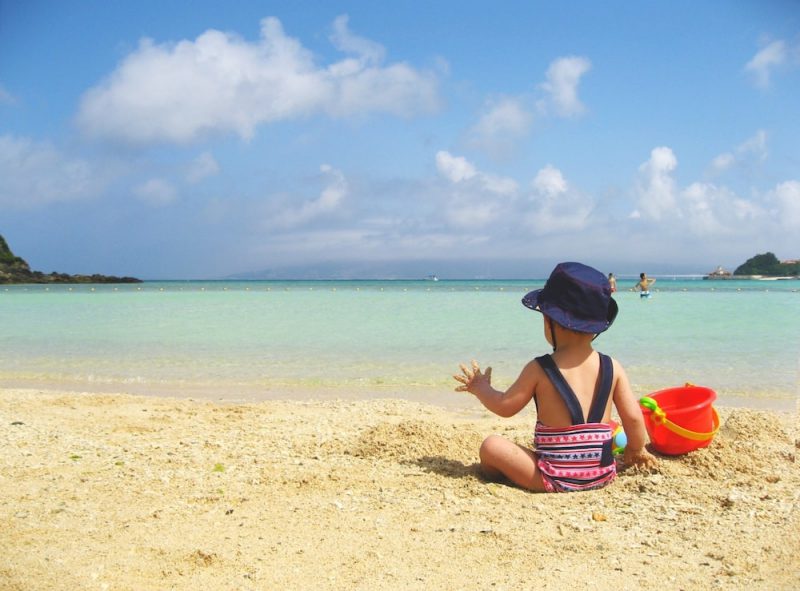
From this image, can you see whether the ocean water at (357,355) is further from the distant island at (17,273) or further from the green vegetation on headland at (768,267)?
the green vegetation on headland at (768,267)

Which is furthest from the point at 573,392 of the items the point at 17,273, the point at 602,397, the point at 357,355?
the point at 17,273

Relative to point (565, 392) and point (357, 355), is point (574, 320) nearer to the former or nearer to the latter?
point (565, 392)

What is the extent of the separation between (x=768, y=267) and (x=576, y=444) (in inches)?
4327

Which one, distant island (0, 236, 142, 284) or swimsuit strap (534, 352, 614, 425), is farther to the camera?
distant island (0, 236, 142, 284)

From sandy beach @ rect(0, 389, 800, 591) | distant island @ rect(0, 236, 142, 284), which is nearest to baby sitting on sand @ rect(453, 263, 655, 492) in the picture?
sandy beach @ rect(0, 389, 800, 591)

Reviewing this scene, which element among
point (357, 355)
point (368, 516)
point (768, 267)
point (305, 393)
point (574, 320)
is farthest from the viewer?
point (768, 267)

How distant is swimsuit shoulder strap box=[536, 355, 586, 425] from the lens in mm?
3459

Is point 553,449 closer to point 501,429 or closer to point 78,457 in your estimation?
point 501,429

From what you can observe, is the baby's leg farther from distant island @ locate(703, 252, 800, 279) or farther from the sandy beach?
distant island @ locate(703, 252, 800, 279)

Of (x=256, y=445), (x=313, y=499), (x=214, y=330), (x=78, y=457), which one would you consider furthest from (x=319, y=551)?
(x=214, y=330)

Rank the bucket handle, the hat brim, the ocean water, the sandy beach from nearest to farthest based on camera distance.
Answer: the sandy beach < the hat brim < the bucket handle < the ocean water

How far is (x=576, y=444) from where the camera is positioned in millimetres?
3492

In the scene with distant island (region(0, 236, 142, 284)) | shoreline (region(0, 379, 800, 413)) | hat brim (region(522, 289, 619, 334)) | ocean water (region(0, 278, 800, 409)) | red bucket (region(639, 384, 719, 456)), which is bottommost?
shoreline (region(0, 379, 800, 413))

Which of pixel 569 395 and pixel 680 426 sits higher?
pixel 569 395
